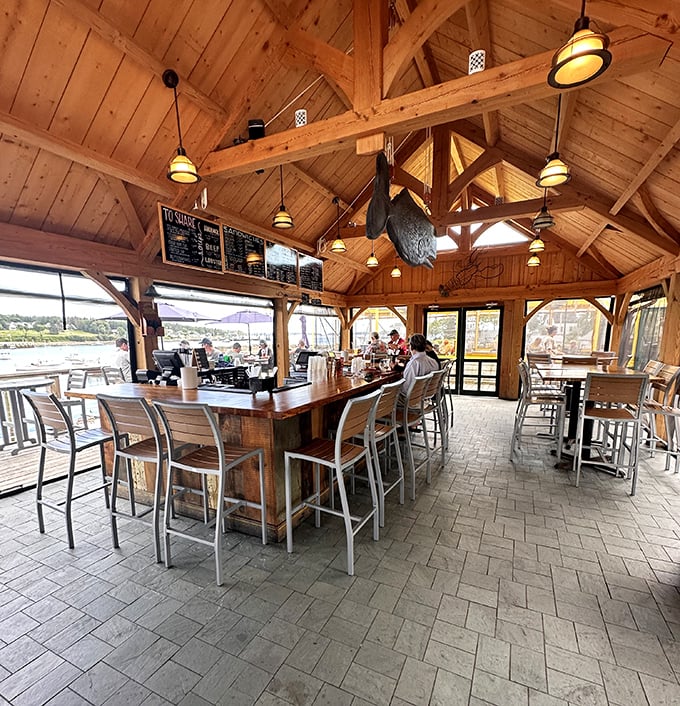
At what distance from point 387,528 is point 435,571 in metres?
0.52

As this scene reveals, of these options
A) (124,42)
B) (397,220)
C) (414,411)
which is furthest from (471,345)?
(124,42)

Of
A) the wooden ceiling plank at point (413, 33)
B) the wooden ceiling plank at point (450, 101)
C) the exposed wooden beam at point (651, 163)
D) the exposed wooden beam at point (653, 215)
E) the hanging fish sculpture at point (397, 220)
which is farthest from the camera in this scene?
the exposed wooden beam at point (653, 215)

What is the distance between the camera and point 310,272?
7.68 meters

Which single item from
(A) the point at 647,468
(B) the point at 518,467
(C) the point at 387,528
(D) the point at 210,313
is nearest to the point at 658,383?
(A) the point at 647,468

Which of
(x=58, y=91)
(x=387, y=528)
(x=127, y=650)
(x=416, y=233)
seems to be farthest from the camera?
(x=416, y=233)

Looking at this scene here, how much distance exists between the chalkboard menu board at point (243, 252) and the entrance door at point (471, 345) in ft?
16.5

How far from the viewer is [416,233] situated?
309 centimetres

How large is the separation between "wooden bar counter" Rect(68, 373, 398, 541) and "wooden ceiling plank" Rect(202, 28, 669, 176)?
2240 mm

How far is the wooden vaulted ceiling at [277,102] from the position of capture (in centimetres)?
252

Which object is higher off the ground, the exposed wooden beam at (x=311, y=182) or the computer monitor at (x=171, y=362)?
the exposed wooden beam at (x=311, y=182)

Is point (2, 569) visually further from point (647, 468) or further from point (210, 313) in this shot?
point (647, 468)

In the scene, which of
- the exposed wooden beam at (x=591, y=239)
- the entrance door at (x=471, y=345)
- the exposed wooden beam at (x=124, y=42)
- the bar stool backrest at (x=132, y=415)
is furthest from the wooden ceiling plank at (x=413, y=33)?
the entrance door at (x=471, y=345)

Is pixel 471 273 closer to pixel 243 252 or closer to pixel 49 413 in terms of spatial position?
pixel 243 252

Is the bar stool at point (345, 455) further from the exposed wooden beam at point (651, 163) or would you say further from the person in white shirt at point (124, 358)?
the person in white shirt at point (124, 358)
